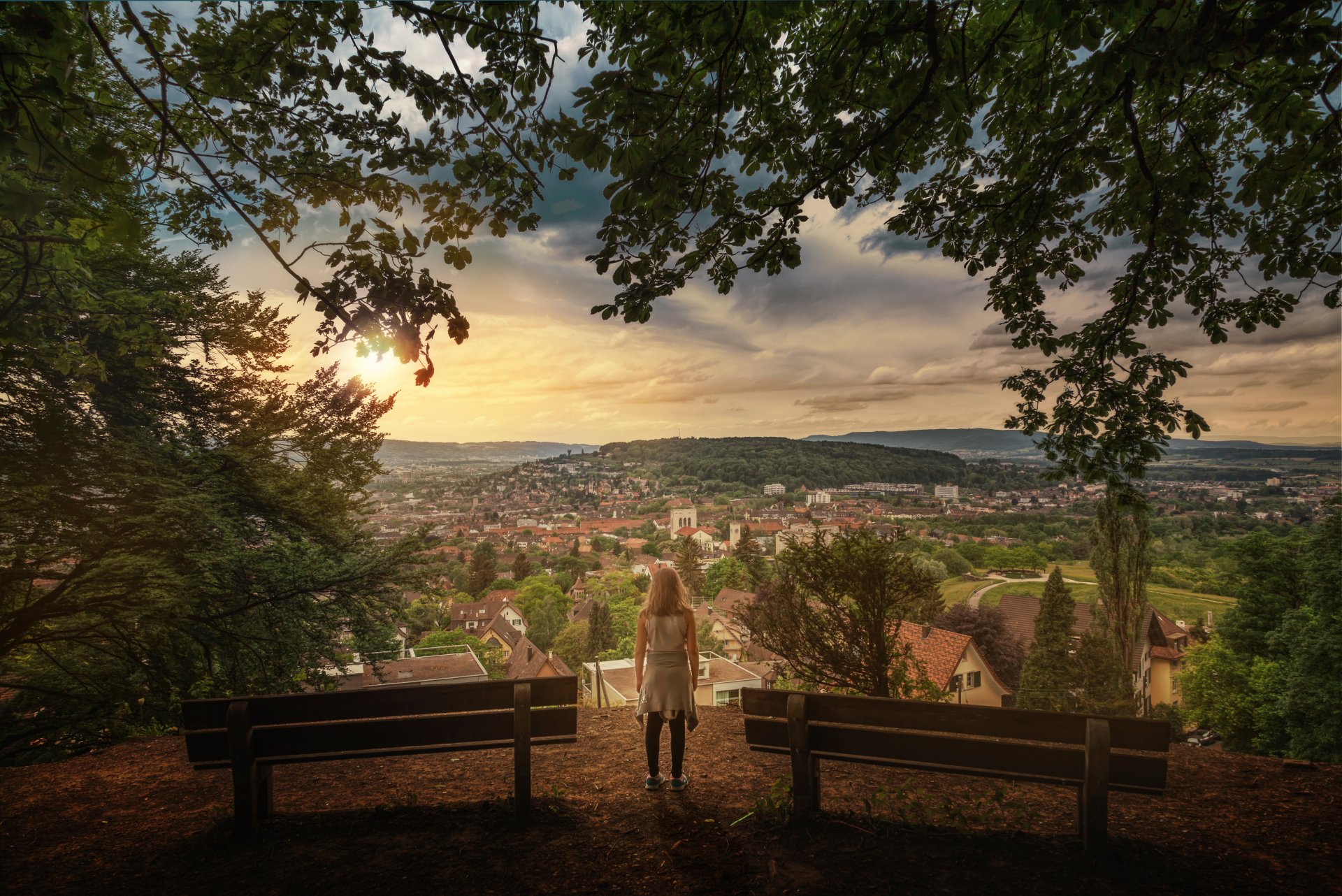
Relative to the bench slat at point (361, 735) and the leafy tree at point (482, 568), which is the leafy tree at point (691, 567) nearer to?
the leafy tree at point (482, 568)

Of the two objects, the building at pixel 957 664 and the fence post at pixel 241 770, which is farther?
the building at pixel 957 664

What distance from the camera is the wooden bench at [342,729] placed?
119 inches

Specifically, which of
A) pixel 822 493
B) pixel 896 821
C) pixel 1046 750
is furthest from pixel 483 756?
pixel 822 493

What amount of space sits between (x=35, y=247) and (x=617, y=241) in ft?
18.5

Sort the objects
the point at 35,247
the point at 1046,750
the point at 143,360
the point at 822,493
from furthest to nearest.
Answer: the point at 822,493 < the point at 35,247 < the point at 143,360 < the point at 1046,750

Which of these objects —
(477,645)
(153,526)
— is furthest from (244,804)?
(477,645)

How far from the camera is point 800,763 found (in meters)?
3.04

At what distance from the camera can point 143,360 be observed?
427cm

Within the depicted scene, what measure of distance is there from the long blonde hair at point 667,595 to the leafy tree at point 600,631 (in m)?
29.0

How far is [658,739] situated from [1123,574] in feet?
70.2

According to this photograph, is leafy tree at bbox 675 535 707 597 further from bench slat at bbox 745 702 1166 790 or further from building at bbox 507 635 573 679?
bench slat at bbox 745 702 1166 790

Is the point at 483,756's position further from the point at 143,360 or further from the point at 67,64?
the point at 67,64

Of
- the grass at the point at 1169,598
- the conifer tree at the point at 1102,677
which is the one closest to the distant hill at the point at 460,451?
the conifer tree at the point at 1102,677

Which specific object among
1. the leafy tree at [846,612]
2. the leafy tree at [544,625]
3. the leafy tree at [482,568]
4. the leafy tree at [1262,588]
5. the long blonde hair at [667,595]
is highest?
the long blonde hair at [667,595]
